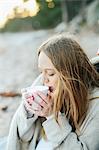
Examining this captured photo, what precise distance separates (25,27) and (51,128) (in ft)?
18.9

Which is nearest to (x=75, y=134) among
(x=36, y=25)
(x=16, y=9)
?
(x=16, y=9)

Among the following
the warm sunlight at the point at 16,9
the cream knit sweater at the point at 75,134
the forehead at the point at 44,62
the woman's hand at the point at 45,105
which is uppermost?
the warm sunlight at the point at 16,9

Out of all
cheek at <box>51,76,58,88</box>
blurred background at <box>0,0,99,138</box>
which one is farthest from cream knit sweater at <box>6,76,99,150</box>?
blurred background at <box>0,0,99,138</box>

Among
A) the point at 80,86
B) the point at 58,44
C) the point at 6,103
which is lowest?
the point at 6,103

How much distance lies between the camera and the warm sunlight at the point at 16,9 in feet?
22.6

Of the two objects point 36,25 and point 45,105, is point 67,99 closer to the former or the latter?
point 45,105

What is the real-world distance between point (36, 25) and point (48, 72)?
5.62 meters

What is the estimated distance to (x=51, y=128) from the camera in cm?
187

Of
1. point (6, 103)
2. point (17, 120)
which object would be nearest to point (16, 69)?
point (6, 103)

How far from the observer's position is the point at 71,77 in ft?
6.13

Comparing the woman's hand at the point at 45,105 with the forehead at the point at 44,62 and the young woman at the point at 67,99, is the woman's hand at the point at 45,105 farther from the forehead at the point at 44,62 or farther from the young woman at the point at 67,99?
the forehead at the point at 44,62

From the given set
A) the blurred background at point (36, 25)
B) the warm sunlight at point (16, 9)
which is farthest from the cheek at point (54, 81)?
the warm sunlight at point (16, 9)

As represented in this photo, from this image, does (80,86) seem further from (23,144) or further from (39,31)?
(39,31)

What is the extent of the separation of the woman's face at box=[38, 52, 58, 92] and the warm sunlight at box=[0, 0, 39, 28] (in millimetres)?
4890
